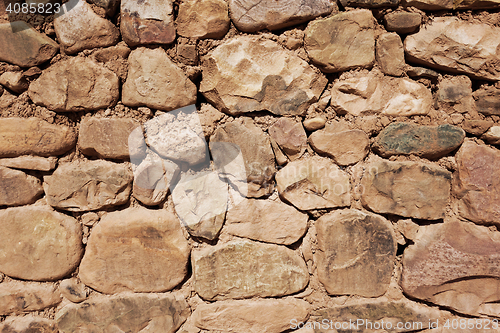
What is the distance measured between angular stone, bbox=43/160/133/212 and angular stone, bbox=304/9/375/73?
0.73m

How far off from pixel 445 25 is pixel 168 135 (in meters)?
0.96

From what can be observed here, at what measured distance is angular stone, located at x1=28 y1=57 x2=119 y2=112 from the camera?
0.91 meters

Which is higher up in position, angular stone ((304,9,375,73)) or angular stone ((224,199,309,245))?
angular stone ((304,9,375,73))

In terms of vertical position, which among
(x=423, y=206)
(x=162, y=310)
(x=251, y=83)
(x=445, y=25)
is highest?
(x=445, y=25)

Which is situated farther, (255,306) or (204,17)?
(255,306)

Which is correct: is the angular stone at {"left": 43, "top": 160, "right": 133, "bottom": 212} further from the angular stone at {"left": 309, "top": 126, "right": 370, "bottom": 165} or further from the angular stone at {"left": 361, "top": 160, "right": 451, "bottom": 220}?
the angular stone at {"left": 361, "top": 160, "right": 451, "bottom": 220}

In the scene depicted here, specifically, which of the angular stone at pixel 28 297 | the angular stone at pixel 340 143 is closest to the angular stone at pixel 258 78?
the angular stone at pixel 340 143

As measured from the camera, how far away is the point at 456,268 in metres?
0.98

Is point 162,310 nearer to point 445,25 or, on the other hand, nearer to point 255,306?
point 255,306

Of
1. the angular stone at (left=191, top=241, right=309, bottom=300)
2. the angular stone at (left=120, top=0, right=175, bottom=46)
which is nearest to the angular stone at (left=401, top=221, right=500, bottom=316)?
the angular stone at (left=191, top=241, right=309, bottom=300)

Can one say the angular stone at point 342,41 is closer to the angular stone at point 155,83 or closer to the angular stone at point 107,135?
the angular stone at point 155,83

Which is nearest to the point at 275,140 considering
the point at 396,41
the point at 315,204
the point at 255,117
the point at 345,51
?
the point at 255,117

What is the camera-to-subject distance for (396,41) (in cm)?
92

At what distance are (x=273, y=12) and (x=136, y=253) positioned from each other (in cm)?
90
